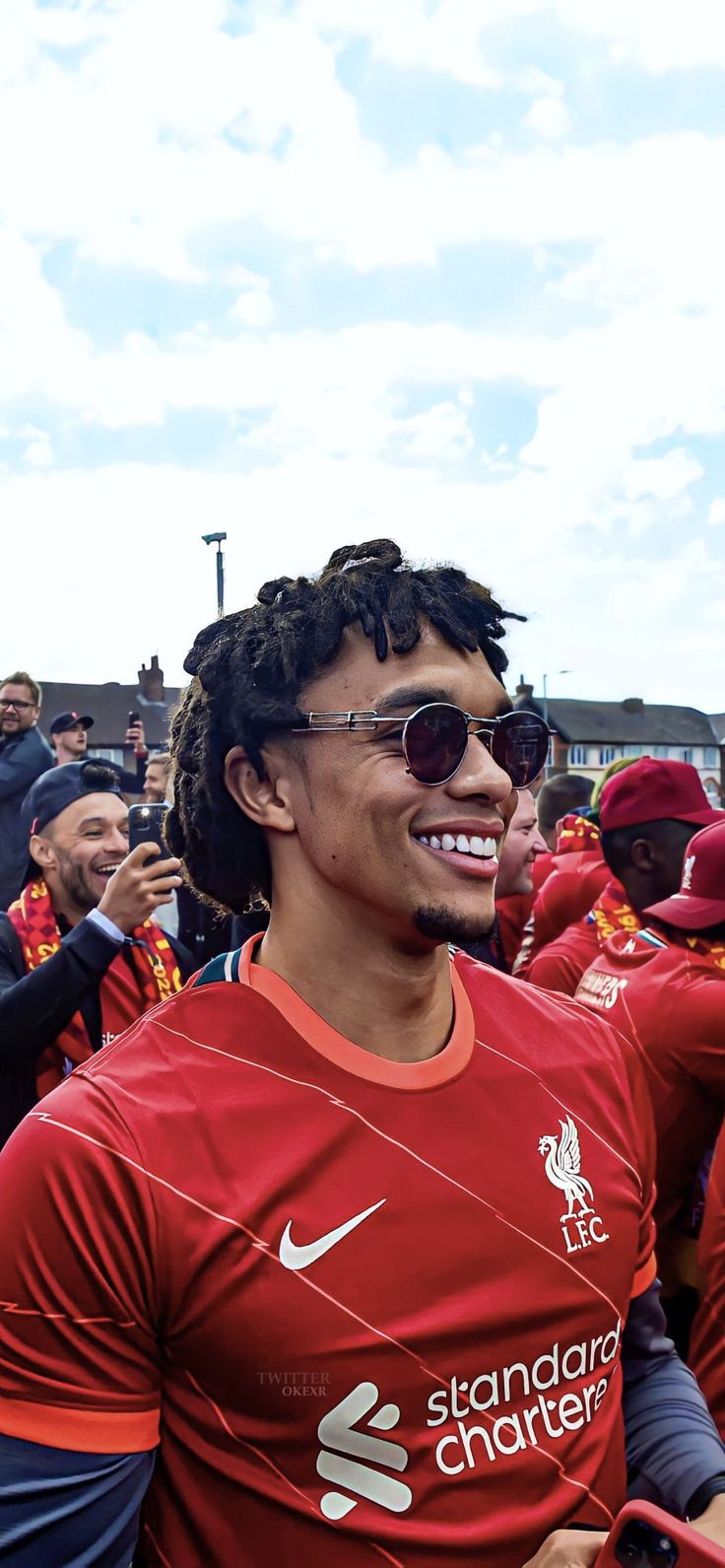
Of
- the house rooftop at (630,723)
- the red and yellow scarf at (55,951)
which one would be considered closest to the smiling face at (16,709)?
the red and yellow scarf at (55,951)

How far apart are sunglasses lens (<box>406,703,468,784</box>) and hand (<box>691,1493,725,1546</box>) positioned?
3.57ft

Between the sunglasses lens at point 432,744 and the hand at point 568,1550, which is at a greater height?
A: the sunglasses lens at point 432,744

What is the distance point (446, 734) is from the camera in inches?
74.1

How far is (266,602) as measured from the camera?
2150mm

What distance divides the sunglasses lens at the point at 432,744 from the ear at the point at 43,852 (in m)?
2.69

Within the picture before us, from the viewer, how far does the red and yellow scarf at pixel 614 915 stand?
4.18m

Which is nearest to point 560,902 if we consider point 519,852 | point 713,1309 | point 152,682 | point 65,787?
point 519,852

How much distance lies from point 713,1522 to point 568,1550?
25cm

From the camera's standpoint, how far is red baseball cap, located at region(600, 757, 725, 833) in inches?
160

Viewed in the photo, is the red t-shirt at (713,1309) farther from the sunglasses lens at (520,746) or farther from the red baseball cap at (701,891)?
the sunglasses lens at (520,746)

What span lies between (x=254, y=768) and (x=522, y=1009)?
0.60 m

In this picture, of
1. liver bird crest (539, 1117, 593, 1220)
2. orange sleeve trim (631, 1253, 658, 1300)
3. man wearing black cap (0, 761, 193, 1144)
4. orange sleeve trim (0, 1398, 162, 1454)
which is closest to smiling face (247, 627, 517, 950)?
liver bird crest (539, 1117, 593, 1220)

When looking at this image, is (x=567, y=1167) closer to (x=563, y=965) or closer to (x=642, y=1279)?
(x=642, y=1279)

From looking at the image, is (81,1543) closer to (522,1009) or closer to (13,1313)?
(13,1313)
